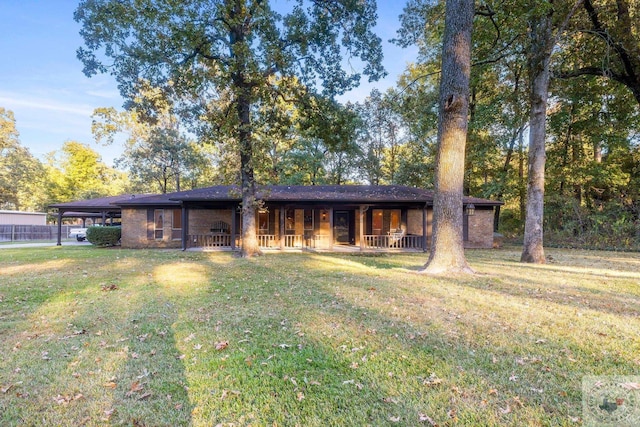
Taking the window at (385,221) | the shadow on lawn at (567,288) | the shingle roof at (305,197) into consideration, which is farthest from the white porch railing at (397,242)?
the shadow on lawn at (567,288)

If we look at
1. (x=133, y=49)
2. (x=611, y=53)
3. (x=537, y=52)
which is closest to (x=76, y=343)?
(x=133, y=49)

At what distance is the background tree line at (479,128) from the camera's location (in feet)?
38.8

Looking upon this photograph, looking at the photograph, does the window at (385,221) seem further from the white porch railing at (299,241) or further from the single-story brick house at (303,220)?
the white porch railing at (299,241)

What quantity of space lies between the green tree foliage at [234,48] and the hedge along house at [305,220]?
4.04m

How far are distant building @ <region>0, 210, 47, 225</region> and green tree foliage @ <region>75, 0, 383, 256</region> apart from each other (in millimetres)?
23715

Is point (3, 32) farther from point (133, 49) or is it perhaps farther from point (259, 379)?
point (259, 379)

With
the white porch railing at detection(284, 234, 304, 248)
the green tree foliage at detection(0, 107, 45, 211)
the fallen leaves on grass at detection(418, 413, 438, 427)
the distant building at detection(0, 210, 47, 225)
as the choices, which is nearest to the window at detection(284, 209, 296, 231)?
the white porch railing at detection(284, 234, 304, 248)

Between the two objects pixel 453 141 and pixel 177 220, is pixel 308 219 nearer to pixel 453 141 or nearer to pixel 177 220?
pixel 177 220

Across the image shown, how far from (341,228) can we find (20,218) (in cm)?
2897

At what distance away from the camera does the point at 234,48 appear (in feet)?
33.2

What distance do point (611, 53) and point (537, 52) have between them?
5083mm

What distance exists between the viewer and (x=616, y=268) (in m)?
9.40

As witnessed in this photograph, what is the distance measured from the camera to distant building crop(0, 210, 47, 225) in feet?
85.3

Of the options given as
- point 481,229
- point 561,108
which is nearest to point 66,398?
point 481,229
